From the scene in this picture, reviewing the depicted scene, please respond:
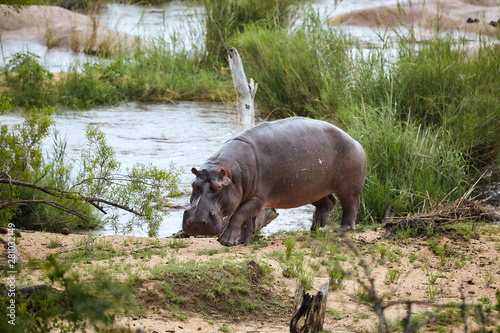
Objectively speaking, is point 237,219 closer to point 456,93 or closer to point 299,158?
point 299,158

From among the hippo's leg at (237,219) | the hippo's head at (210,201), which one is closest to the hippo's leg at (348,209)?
the hippo's leg at (237,219)

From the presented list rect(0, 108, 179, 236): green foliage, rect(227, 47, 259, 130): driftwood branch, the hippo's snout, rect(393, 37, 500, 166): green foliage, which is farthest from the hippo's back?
rect(393, 37, 500, 166): green foliage

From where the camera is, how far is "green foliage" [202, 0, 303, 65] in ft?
41.2

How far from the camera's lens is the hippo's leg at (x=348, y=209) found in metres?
5.37

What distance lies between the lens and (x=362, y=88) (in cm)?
831

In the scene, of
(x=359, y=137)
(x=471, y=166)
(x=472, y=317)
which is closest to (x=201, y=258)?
(x=472, y=317)

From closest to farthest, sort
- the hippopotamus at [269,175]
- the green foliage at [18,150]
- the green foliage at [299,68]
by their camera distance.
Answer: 1. the hippopotamus at [269,175]
2. the green foliage at [18,150]
3. the green foliage at [299,68]

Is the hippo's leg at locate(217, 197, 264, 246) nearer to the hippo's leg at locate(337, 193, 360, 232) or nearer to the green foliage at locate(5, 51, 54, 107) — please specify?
the hippo's leg at locate(337, 193, 360, 232)

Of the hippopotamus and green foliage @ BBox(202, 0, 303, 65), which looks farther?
green foliage @ BBox(202, 0, 303, 65)

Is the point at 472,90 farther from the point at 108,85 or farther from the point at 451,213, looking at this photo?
the point at 108,85

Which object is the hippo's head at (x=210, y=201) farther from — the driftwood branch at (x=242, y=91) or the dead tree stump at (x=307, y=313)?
the driftwood branch at (x=242, y=91)

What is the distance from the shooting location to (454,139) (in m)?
7.63

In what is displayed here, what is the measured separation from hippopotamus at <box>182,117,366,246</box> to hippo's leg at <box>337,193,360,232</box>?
1 centimetres

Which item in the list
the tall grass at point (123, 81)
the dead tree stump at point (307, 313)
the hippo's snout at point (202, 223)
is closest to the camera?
the dead tree stump at point (307, 313)
